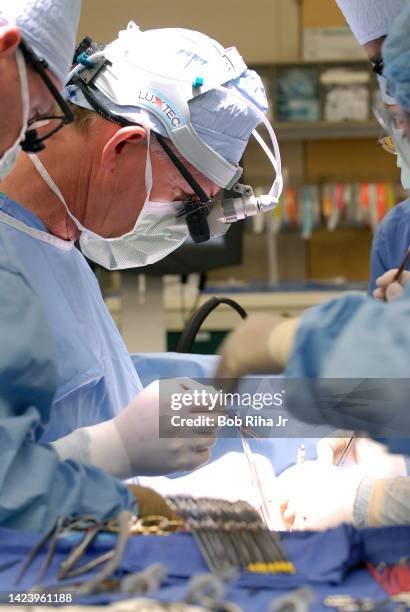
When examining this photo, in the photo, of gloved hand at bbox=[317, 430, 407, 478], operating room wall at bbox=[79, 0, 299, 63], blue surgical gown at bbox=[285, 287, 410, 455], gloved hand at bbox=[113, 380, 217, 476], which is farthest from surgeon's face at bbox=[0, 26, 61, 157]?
operating room wall at bbox=[79, 0, 299, 63]

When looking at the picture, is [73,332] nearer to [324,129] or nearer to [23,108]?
[23,108]

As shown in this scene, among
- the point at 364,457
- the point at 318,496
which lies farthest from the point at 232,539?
the point at 364,457

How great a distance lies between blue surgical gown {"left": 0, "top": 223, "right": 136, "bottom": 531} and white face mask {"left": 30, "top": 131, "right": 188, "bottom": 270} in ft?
1.92

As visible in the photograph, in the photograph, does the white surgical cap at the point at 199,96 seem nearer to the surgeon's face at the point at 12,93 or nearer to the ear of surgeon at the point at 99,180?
the ear of surgeon at the point at 99,180

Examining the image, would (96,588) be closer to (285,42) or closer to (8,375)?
(8,375)

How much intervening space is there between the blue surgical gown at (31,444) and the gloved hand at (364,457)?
580mm

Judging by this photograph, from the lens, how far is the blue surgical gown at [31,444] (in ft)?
3.34

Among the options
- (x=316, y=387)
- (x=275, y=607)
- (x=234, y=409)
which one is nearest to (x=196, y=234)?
(x=234, y=409)

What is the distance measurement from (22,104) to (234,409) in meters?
0.55

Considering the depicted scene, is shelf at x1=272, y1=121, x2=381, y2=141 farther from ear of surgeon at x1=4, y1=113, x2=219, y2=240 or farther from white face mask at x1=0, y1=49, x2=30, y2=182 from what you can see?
white face mask at x1=0, y1=49, x2=30, y2=182

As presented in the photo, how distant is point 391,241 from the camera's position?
204 cm

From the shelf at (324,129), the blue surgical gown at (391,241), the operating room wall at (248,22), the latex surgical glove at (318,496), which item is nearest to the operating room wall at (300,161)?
the operating room wall at (248,22)

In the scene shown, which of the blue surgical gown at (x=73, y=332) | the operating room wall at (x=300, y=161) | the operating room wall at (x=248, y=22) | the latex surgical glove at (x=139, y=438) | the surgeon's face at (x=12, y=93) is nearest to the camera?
the surgeon's face at (x=12, y=93)

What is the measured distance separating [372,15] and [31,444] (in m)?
1.06
